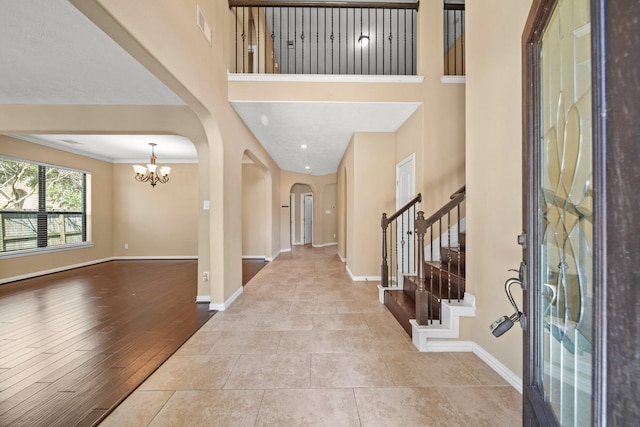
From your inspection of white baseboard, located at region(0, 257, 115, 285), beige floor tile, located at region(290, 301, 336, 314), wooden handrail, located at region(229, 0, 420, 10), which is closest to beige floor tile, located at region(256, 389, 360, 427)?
beige floor tile, located at region(290, 301, 336, 314)

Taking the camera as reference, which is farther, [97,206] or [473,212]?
[97,206]

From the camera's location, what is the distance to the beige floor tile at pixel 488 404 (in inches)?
57.7

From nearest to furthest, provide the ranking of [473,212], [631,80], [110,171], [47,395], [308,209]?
[631,80], [47,395], [473,212], [110,171], [308,209]

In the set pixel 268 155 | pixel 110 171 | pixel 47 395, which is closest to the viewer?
pixel 47 395

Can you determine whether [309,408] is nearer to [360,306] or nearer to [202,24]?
[360,306]

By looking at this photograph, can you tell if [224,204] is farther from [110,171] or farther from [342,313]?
[110,171]

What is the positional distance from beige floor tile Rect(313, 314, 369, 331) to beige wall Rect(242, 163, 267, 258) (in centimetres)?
438

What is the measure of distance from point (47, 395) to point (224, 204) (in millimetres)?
2122

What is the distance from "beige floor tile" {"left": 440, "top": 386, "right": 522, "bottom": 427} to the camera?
4.81ft

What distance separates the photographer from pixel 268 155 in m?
5.96

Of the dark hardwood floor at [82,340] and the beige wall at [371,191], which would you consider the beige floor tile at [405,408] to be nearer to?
the dark hardwood floor at [82,340]

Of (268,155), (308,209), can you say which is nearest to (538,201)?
(268,155)

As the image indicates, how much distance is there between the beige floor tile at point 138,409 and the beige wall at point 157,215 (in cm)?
551

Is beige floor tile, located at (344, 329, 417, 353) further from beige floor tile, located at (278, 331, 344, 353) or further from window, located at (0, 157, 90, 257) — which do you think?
window, located at (0, 157, 90, 257)
